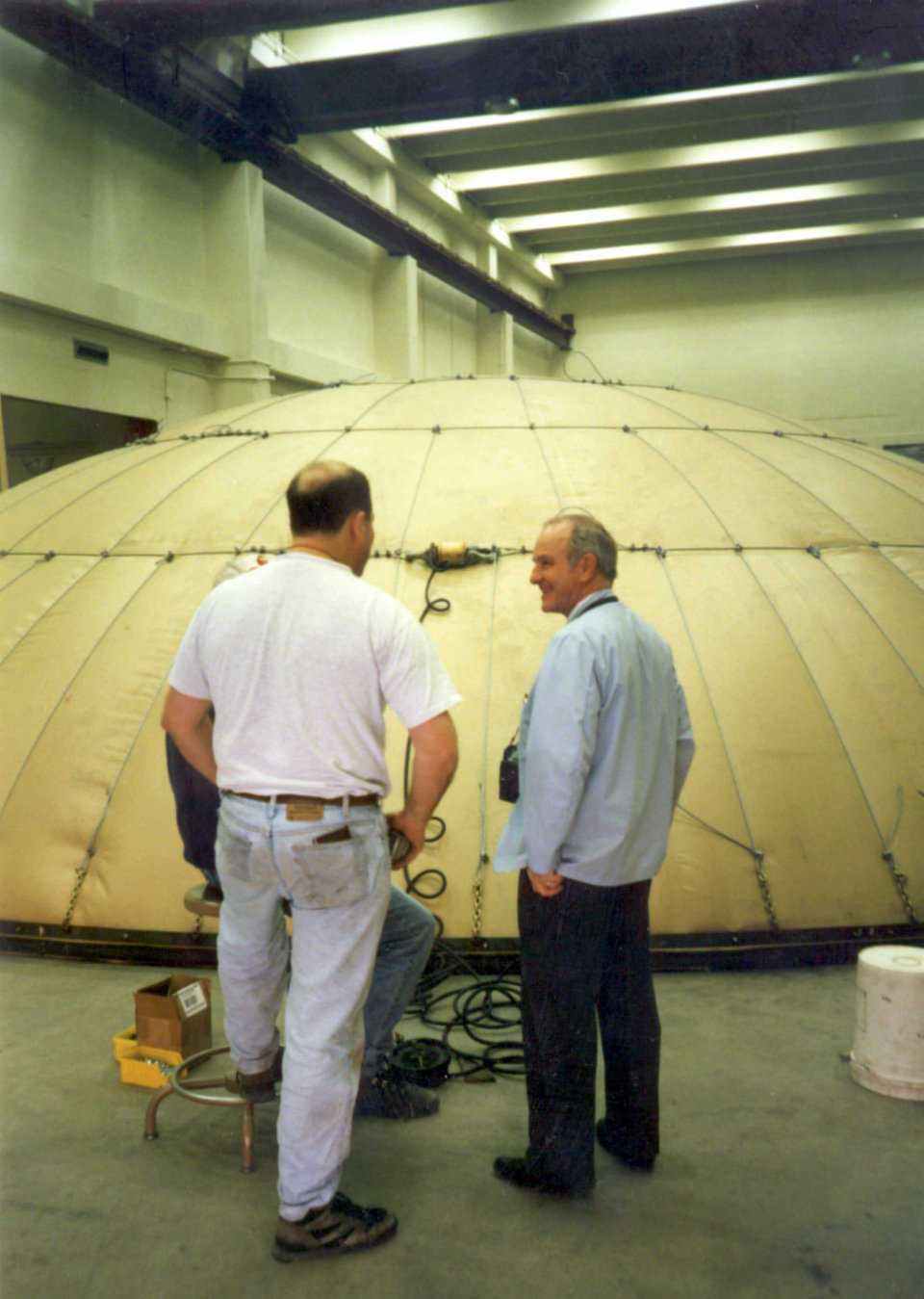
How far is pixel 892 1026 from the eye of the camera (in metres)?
3.30

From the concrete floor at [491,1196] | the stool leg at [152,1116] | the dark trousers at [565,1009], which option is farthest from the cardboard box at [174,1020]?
the dark trousers at [565,1009]

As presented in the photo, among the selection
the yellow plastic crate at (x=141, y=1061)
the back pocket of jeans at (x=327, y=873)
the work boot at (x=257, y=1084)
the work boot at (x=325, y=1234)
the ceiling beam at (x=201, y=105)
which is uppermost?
the ceiling beam at (x=201, y=105)

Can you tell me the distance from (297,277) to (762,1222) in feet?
37.1

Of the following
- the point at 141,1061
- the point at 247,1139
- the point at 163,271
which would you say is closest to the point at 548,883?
the point at 247,1139

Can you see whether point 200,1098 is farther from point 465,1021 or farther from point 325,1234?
point 465,1021

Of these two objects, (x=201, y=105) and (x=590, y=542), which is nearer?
(x=590, y=542)

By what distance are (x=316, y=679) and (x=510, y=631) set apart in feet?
9.18

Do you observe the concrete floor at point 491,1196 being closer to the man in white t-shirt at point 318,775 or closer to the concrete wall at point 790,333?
the man in white t-shirt at point 318,775

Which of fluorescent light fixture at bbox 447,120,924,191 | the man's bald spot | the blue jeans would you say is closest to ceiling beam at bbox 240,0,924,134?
fluorescent light fixture at bbox 447,120,924,191

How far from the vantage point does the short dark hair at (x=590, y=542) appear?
112 inches

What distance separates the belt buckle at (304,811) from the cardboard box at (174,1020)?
1500 millimetres

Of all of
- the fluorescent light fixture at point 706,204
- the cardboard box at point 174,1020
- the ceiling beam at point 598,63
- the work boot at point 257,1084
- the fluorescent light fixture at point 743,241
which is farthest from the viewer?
the fluorescent light fixture at point 743,241

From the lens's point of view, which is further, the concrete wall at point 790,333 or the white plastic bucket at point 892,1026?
the concrete wall at point 790,333

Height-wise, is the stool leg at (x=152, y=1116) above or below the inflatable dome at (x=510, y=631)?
below
